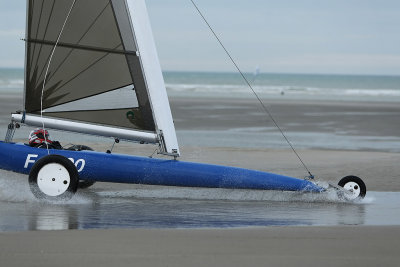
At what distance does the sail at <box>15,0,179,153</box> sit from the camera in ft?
31.4

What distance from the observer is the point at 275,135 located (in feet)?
62.3

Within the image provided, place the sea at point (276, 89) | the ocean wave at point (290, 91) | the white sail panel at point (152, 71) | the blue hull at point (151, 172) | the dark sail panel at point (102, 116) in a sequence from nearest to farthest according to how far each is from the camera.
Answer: the blue hull at point (151, 172) → the white sail panel at point (152, 71) → the dark sail panel at point (102, 116) → the sea at point (276, 89) → the ocean wave at point (290, 91)

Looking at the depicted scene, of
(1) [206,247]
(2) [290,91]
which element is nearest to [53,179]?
(1) [206,247]

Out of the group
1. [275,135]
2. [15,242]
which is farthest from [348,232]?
[275,135]

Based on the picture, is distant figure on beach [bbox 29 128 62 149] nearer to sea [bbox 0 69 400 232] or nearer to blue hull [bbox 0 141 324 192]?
blue hull [bbox 0 141 324 192]

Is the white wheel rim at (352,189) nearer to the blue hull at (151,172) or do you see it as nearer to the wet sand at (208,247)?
the blue hull at (151,172)

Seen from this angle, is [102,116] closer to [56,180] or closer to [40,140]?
[40,140]

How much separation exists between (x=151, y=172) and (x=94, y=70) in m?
1.35

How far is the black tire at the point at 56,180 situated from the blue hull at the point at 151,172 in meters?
0.38

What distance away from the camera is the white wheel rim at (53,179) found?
8.90 m

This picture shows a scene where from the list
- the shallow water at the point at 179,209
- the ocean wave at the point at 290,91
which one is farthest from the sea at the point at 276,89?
the shallow water at the point at 179,209

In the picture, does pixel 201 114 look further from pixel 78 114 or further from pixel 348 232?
pixel 348 232

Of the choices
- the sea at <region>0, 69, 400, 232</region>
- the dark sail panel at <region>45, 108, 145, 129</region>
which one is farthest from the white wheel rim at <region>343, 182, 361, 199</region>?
the dark sail panel at <region>45, 108, 145, 129</region>

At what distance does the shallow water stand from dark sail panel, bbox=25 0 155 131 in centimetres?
87
